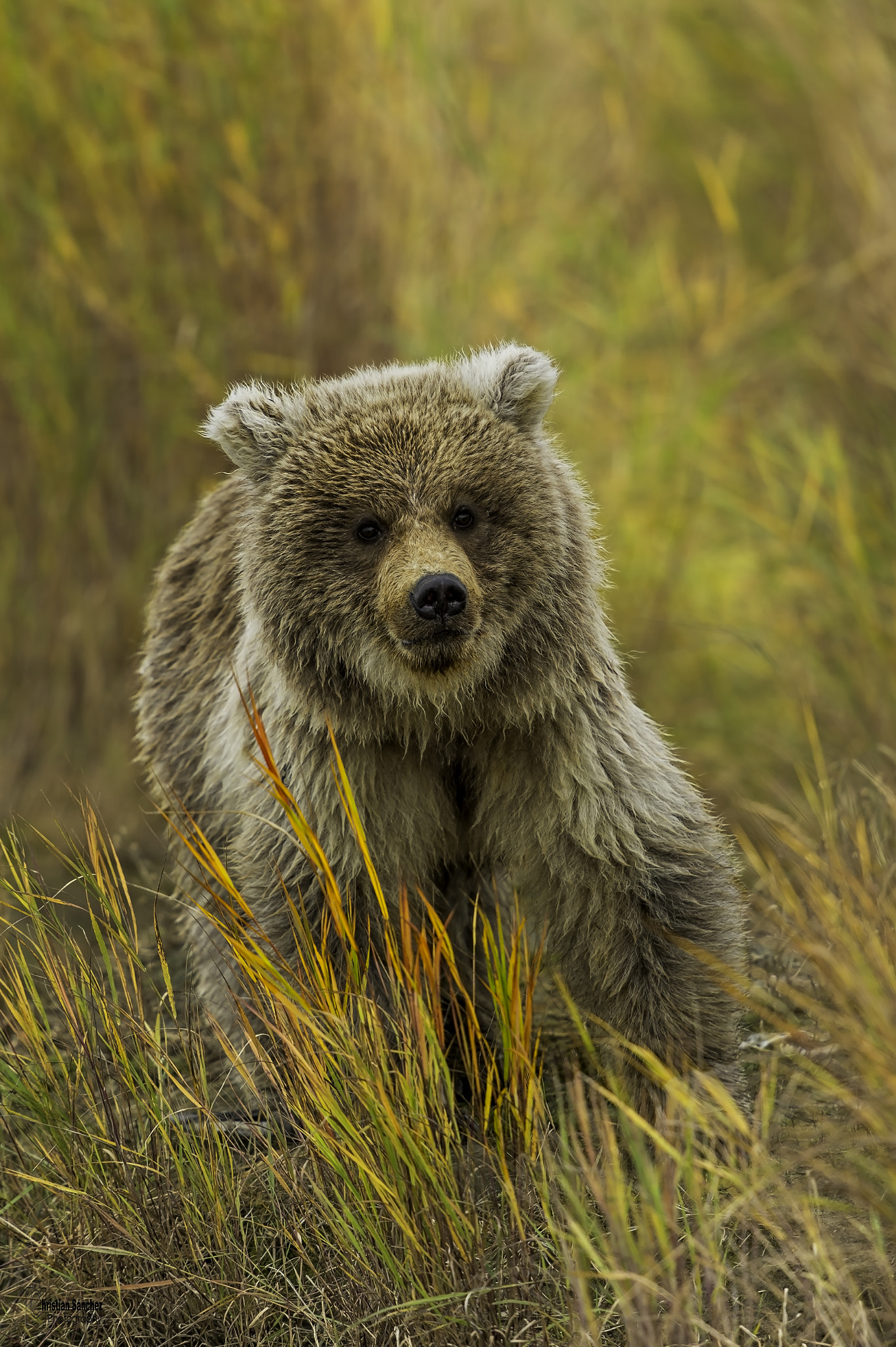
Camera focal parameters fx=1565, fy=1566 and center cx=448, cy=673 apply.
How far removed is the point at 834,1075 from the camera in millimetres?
2861

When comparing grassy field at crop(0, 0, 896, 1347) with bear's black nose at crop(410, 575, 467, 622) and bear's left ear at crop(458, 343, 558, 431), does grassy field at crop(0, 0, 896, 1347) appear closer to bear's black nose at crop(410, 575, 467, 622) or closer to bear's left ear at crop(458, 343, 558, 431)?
bear's black nose at crop(410, 575, 467, 622)

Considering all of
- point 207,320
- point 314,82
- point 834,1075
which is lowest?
point 834,1075

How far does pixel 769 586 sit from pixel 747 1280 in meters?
4.60

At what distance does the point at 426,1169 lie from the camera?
291cm

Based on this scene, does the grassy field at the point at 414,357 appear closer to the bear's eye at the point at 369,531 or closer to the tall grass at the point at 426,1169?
the tall grass at the point at 426,1169

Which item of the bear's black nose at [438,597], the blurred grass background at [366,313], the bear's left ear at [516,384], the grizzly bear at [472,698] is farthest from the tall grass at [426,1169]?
the blurred grass background at [366,313]

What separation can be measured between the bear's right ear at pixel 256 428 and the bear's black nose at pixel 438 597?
2.26 feet

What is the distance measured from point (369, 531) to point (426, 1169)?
1524 mm

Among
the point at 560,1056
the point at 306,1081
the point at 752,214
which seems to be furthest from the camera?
the point at 752,214

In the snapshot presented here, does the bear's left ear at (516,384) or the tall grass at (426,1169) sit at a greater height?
the bear's left ear at (516,384)

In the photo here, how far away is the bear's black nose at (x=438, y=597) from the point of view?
137 inches

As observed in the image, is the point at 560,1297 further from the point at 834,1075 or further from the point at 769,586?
the point at 769,586

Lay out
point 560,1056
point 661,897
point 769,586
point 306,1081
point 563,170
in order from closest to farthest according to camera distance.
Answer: point 306,1081 → point 661,897 → point 560,1056 → point 769,586 → point 563,170

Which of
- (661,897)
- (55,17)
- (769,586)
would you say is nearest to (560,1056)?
(661,897)
